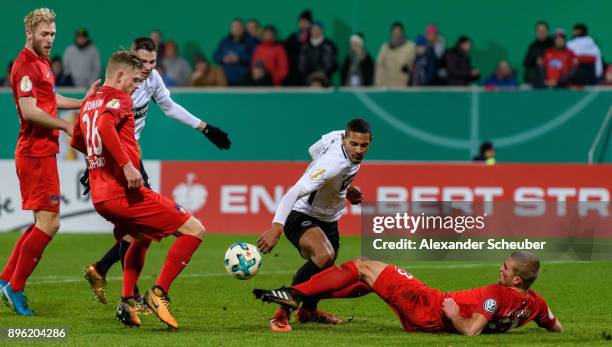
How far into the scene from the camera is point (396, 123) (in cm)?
2066

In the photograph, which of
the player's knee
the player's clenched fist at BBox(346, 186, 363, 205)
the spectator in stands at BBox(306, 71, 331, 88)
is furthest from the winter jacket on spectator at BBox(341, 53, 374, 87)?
the player's knee

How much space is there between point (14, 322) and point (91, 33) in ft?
53.9

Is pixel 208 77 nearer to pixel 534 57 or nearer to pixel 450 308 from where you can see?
pixel 534 57

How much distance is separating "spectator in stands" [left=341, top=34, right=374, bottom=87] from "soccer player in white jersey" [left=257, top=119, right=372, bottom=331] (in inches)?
454

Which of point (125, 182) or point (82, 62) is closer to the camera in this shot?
point (125, 182)

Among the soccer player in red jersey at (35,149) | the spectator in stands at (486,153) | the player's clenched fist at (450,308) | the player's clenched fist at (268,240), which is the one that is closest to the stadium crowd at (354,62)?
the spectator in stands at (486,153)

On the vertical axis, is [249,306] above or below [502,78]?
below

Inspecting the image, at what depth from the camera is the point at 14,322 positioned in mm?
9586

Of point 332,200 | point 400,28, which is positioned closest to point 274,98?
point 400,28

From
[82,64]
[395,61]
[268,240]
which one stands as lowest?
[268,240]

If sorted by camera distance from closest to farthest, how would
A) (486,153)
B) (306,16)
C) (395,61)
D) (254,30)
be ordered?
(486,153) → (395,61) → (306,16) → (254,30)

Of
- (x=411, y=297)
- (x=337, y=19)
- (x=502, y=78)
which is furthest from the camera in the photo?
(x=337, y=19)

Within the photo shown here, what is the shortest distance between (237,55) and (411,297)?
14.1 meters

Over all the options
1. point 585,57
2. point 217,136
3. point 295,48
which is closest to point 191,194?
point 295,48
